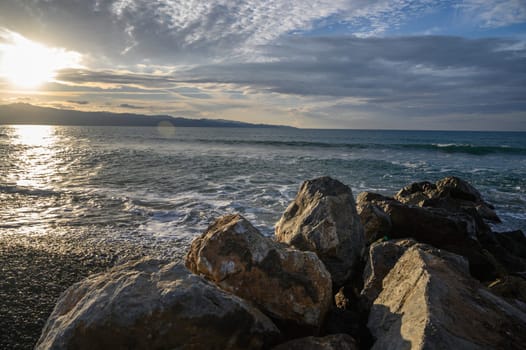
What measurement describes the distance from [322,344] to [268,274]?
100 cm

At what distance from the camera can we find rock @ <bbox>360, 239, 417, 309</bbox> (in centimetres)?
454

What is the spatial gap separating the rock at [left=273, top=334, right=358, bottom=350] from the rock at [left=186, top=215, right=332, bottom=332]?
449 mm

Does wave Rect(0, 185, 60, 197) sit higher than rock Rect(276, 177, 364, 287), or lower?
lower

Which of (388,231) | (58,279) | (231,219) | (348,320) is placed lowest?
(58,279)

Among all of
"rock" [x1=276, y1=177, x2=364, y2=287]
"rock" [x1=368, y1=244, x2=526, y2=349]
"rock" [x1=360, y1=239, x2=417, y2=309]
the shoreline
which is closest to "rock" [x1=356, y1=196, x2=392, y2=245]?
"rock" [x1=276, y1=177, x2=364, y2=287]

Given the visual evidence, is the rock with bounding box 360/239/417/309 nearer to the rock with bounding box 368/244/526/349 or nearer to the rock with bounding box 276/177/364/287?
the rock with bounding box 276/177/364/287

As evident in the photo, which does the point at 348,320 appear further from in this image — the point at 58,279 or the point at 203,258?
the point at 58,279

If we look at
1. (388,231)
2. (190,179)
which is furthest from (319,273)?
(190,179)

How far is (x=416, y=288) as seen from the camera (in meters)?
3.35

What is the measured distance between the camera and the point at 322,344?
10.4 feet

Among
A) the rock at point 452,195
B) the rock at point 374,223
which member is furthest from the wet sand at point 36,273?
the rock at point 452,195

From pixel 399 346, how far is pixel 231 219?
2.67 m

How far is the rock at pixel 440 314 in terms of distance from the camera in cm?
267

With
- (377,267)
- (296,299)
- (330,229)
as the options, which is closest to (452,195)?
(330,229)
